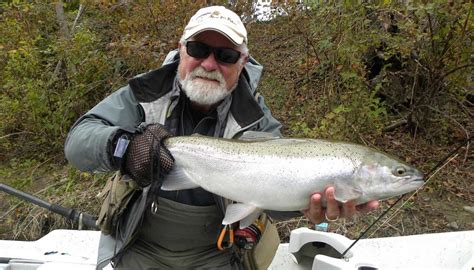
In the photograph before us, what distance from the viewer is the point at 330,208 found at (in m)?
2.41

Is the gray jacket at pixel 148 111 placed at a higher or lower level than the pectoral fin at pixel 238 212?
higher

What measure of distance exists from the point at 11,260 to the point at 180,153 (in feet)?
7.48

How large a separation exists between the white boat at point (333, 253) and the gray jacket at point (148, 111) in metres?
1.18

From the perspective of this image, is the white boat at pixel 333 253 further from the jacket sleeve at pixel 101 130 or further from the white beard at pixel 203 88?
the white beard at pixel 203 88

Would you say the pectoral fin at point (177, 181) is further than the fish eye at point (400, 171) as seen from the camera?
Yes

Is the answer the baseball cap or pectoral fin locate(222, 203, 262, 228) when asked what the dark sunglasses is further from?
pectoral fin locate(222, 203, 262, 228)

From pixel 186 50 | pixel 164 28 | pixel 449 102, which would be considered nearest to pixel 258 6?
pixel 164 28

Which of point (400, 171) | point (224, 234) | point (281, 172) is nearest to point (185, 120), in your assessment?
point (224, 234)

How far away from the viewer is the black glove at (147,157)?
2449 mm

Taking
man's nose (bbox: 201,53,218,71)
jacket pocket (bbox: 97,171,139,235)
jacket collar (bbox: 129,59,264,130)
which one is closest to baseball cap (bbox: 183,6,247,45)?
man's nose (bbox: 201,53,218,71)

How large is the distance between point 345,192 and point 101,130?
135 cm

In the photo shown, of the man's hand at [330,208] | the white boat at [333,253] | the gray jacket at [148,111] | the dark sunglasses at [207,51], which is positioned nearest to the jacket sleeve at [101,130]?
the gray jacket at [148,111]

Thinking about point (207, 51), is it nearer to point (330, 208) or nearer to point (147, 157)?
point (147, 157)

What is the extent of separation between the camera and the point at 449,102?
679 centimetres
